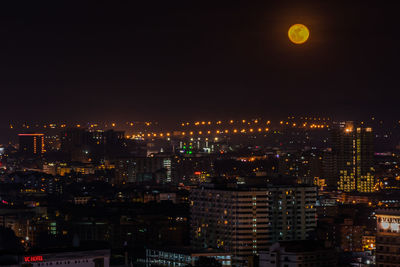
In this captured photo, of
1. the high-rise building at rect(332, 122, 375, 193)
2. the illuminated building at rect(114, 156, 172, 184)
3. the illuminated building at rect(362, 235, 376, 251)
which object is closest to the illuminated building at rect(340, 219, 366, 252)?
the illuminated building at rect(362, 235, 376, 251)

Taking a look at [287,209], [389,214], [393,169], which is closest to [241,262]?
[287,209]

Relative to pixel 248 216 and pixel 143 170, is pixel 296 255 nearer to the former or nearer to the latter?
pixel 248 216

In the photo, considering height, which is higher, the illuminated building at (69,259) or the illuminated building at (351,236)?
the illuminated building at (69,259)

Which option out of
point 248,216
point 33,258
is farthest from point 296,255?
point 33,258

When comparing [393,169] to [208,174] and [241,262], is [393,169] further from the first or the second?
[241,262]

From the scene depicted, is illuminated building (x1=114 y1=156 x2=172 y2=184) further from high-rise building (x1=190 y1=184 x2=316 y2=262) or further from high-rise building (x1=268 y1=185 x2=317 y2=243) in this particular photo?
high-rise building (x1=268 y1=185 x2=317 y2=243)

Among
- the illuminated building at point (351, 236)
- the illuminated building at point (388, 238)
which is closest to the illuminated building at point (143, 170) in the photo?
the illuminated building at point (351, 236)

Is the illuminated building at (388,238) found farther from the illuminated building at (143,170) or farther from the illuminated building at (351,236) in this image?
the illuminated building at (143,170)
